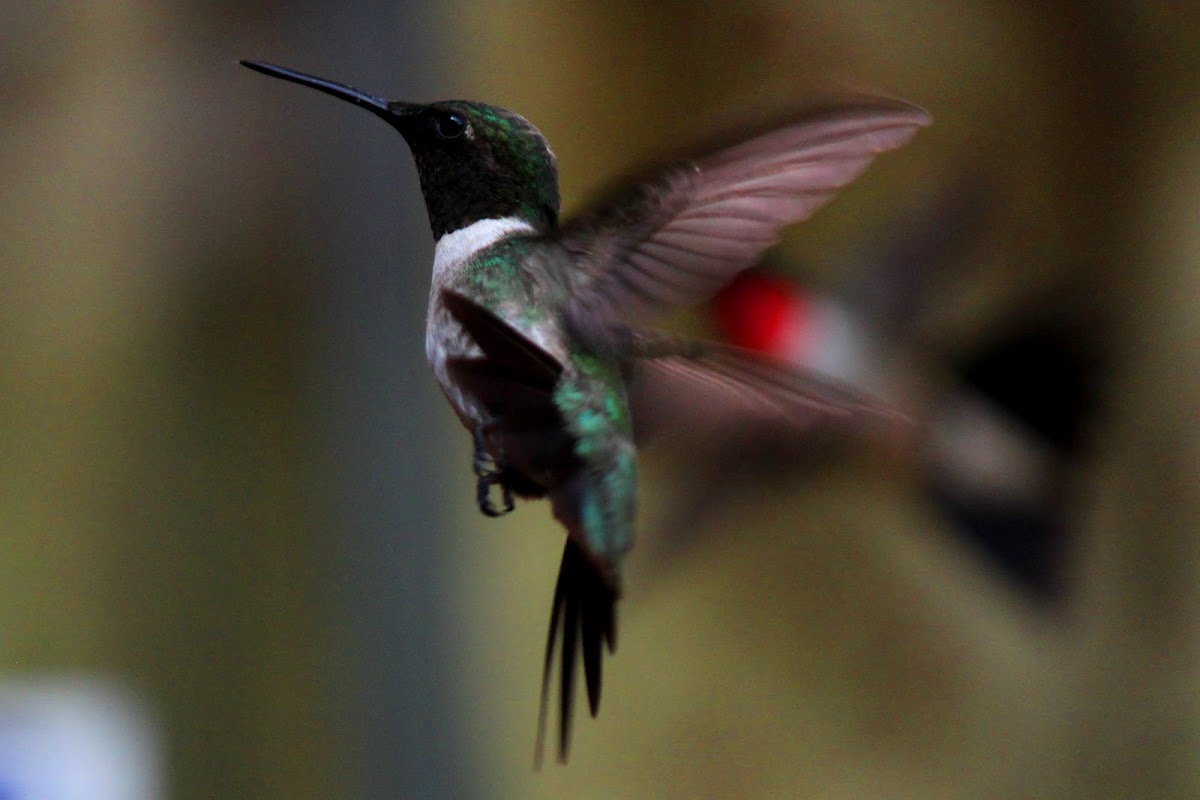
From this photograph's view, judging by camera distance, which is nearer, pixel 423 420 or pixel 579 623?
pixel 579 623

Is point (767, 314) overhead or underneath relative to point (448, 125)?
underneath

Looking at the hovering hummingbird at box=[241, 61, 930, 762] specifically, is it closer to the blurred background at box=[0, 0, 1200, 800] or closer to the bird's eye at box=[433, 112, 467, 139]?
the bird's eye at box=[433, 112, 467, 139]

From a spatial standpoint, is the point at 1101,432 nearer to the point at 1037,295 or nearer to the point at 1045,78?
the point at 1037,295

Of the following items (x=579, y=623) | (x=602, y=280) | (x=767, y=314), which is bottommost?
(x=767, y=314)

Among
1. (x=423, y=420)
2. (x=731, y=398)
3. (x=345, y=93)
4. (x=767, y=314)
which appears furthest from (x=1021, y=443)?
(x=345, y=93)

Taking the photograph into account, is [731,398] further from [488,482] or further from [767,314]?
[767,314]

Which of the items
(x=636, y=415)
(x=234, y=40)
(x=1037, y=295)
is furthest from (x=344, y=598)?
(x=636, y=415)

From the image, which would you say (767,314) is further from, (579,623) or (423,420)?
(579,623)
